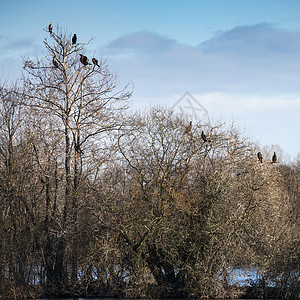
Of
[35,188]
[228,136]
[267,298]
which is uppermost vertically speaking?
[228,136]

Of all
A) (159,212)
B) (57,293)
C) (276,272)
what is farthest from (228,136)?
(57,293)

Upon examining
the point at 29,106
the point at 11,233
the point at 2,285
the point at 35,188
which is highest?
the point at 29,106

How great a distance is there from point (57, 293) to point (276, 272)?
331 inches

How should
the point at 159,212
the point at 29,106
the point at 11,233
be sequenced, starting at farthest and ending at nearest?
the point at 29,106 → the point at 11,233 → the point at 159,212

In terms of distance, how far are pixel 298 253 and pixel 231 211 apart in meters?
2.95

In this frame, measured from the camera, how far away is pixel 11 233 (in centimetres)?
1889

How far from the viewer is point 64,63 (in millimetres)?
20250

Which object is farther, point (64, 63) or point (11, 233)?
point (64, 63)

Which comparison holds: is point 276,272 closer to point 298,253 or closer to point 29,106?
point 298,253

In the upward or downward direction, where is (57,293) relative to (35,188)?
downward

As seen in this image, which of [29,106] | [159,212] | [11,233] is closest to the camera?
[159,212]

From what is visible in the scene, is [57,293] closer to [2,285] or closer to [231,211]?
[2,285]

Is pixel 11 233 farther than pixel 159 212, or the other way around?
pixel 11 233

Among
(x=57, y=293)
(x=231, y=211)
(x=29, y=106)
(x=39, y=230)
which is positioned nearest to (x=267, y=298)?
(x=231, y=211)
